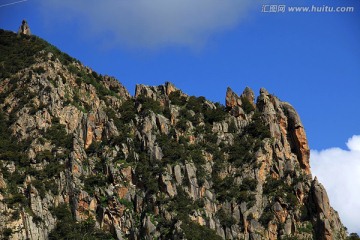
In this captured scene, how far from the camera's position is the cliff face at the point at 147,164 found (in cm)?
11444

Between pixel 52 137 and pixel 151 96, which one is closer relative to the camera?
pixel 52 137

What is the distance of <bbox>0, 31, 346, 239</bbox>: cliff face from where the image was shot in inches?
4505

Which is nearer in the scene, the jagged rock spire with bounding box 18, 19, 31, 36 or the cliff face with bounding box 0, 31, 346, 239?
the cliff face with bounding box 0, 31, 346, 239

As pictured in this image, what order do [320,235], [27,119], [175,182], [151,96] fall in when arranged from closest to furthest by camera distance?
[320,235] < [175,182] < [27,119] < [151,96]

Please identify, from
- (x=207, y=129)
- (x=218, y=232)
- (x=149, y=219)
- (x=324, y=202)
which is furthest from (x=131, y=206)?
(x=324, y=202)

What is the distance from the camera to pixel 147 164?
12531 cm

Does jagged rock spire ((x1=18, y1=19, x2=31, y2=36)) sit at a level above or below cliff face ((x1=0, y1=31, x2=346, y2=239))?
above

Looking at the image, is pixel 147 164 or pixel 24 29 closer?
pixel 147 164

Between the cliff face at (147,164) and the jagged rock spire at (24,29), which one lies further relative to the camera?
the jagged rock spire at (24,29)

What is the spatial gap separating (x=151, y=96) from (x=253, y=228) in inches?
1694

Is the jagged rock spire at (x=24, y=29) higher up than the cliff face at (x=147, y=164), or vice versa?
the jagged rock spire at (x=24, y=29)

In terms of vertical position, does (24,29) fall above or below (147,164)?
above

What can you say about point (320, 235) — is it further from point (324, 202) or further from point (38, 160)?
point (38, 160)

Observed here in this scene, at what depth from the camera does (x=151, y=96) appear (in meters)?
144
